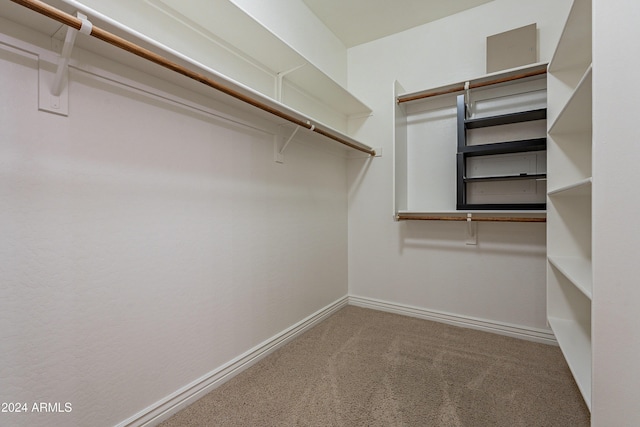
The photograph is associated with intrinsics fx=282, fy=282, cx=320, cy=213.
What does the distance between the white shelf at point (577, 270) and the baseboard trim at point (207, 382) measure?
5.49ft

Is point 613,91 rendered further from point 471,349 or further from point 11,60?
point 11,60

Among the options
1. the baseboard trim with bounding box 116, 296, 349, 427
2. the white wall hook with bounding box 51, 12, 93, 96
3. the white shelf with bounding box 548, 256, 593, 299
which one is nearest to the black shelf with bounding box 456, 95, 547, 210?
the white shelf with bounding box 548, 256, 593, 299

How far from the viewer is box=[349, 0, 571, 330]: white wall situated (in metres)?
2.12

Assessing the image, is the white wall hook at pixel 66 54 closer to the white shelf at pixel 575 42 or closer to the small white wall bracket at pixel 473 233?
the white shelf at pixel 575 42

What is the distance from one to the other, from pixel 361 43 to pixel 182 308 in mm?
2793

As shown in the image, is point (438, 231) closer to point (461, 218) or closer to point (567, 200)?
point (461, 218)

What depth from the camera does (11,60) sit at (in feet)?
3.01

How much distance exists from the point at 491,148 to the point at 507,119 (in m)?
0.24

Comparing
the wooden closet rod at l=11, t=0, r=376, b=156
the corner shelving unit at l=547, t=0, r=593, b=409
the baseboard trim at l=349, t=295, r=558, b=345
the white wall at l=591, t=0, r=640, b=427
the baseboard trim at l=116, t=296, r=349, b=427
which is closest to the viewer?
the wooden closet rod at l=11, t=0, r=376, b=156

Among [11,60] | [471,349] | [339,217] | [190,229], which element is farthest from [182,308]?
[471,349]

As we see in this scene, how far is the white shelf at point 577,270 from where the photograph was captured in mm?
1141

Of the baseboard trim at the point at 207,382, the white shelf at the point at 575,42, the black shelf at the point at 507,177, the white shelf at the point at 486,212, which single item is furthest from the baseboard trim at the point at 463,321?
the white shelf at the point at 575,42

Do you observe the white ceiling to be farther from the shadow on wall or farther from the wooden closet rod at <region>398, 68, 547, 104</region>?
the shadow on wall

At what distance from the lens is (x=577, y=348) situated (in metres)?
1.38
